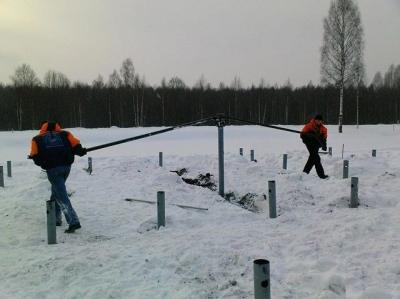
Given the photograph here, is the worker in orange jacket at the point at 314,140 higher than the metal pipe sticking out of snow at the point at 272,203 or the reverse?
higher

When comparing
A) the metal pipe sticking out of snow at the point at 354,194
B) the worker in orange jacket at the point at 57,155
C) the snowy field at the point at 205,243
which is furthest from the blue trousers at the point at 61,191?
the metal pipe sticking out of snow at the point at 354,194

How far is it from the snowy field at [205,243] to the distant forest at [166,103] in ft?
161

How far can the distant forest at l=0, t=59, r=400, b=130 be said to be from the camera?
61.3 metres

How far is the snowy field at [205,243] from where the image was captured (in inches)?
186

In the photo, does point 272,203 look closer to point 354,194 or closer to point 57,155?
point 354,194

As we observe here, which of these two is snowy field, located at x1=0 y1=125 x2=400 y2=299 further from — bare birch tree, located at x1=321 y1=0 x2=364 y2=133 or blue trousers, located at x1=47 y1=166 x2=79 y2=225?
bare birch tree, located at x1=321 y1=0 x2=364 y2=133

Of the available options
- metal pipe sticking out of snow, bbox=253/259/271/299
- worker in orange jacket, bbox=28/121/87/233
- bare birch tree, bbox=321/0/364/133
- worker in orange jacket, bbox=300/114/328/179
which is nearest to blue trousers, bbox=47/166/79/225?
worker in orange jacket, bbox=28/121/87/233

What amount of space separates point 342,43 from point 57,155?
33.2m

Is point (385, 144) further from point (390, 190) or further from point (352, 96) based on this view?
point (352, 96)

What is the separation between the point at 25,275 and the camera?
522 centimetres

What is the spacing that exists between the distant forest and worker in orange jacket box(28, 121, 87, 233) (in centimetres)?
5117

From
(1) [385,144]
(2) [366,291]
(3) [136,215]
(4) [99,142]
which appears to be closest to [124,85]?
(4) [99,142]

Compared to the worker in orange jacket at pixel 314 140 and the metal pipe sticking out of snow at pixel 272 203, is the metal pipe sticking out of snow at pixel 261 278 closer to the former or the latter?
the metal pipe sticking out of snow at pixel 272 203

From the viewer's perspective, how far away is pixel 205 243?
19.8 feet
